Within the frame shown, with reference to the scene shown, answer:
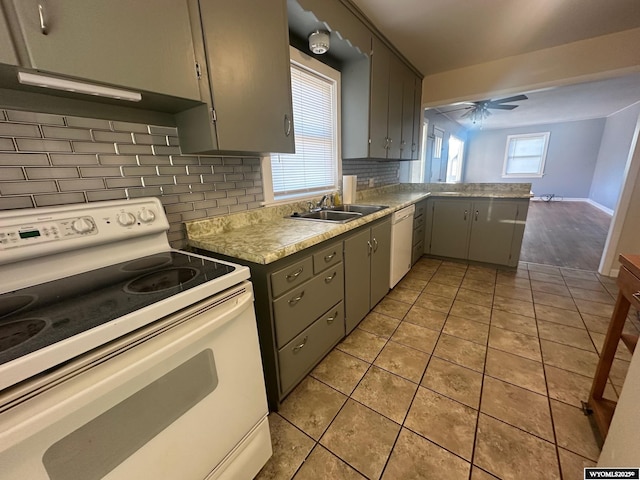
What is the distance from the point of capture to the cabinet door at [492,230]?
2.94 meters

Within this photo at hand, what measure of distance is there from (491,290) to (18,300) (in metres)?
3.22

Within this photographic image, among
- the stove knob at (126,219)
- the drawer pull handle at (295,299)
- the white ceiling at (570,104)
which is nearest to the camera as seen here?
the stove knob at (126,219)

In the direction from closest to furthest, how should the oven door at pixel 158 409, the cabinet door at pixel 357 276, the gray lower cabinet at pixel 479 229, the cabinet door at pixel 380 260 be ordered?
1. the oven door at pixel 158 409
2. the cabinet door at pixel 357 276
3. the cabinet door at pixel 380 260
4. the gray lower cabinet at pixel 479 229

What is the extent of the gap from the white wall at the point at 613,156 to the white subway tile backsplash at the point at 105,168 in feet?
27.4

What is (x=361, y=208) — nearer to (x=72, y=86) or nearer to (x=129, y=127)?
(x=129, y=127)

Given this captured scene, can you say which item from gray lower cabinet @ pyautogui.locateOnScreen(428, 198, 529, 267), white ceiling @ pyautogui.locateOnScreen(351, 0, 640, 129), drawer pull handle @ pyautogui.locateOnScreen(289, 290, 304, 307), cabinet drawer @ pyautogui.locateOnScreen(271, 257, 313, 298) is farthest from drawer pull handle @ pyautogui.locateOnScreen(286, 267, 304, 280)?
gray lower cabinet @ pyautogui.locateOnScreen(428, 198, 529, 267)

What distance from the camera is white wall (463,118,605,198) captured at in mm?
7344

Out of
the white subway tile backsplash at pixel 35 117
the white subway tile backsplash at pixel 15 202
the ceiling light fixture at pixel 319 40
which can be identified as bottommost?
the white subway tile backsplash at pixel 15 202

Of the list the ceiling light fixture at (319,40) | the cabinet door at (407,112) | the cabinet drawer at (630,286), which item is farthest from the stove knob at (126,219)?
the cabinet door at (407,112)

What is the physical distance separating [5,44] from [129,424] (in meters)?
1.02

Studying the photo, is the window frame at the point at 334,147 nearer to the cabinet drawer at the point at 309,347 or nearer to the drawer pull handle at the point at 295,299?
the drawer pull handle at the point at 295,299

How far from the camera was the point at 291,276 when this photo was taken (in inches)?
50.0

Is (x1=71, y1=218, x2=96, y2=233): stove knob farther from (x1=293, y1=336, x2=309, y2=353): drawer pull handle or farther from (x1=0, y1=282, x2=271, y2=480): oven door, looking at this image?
(x1=293, y1=336, x2=309, y2=353): drawer pull handle

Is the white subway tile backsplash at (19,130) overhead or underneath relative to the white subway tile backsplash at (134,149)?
overhead
